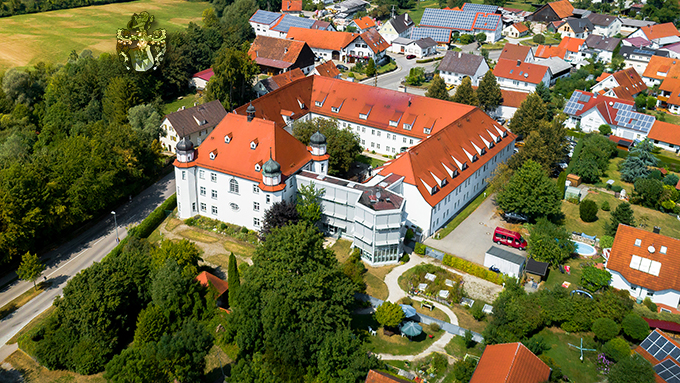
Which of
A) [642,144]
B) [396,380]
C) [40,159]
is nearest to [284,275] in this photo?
[396,380]

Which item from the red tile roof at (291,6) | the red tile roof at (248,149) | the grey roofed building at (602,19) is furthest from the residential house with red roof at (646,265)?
the red tile roof at (291,6)

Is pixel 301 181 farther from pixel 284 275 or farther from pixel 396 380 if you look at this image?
pixel 396 380

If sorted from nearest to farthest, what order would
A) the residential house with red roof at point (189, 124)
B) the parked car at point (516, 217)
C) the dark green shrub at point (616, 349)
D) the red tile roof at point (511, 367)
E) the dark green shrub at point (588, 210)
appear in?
the red tile roof at point (511, 367), the dark green shrub at point (616, 349), the parked car at point (516, 217), the dark green shrub at point (588, 210), the residential house with red roof at point (189, 124)

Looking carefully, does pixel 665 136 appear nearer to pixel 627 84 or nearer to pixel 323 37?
pixel 627 84

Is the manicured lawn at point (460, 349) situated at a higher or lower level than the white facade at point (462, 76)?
lower

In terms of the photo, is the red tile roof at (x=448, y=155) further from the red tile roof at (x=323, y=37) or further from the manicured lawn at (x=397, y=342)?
the red tile roof at (x=323, y=37)

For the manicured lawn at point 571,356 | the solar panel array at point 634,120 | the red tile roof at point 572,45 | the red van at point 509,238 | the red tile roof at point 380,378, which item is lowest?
the manicured lawn at point 571,356
